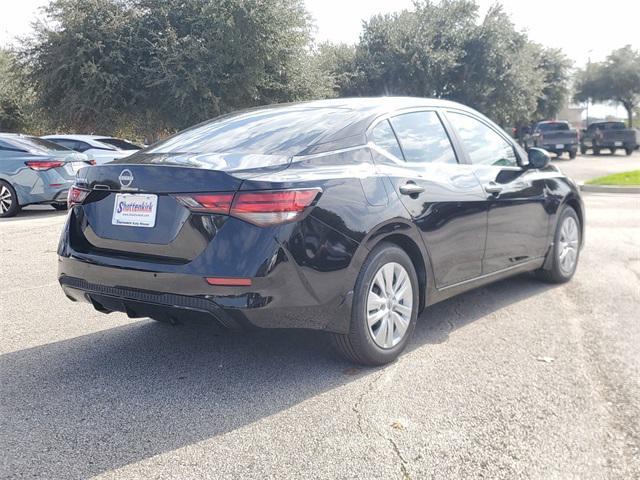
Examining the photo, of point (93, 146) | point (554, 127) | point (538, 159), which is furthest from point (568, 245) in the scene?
point (554, 127)

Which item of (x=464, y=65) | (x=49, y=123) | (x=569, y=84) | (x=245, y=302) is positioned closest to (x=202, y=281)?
(x=245, y=302)

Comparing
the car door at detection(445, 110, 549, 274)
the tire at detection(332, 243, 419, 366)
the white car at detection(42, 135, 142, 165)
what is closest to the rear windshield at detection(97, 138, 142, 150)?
the white car at detection(42, 135, 142, 165)

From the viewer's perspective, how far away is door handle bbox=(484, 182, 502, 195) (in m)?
4.97

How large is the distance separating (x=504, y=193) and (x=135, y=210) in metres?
2.83

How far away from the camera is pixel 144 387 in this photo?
372cm

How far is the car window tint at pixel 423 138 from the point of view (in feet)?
14.6

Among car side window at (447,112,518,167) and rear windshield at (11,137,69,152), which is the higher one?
car side window at (447,112,518,167)

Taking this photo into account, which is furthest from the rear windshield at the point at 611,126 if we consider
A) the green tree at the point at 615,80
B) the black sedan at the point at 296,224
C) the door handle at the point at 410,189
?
the door handle at the point at 410,189

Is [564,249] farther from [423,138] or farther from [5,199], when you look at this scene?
[5,199]

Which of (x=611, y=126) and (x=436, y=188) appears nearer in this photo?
(x=436, y=188)

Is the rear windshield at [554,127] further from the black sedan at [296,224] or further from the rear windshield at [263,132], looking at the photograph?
the rear windshield at [263,132]

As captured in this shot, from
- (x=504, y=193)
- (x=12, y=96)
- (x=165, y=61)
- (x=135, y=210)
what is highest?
(x=165, y=61)

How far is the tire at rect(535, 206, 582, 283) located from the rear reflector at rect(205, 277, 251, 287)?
136 inches

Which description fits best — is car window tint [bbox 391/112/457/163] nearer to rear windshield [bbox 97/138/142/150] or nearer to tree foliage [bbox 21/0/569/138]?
rear windshield [bbox 97/138/142/150]
